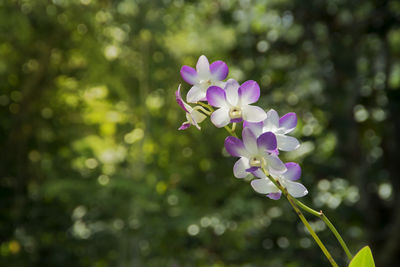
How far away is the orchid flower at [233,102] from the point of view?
0.42 m

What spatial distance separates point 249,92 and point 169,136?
2071 mm

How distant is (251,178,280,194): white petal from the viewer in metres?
0.43

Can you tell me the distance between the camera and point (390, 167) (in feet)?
9.30

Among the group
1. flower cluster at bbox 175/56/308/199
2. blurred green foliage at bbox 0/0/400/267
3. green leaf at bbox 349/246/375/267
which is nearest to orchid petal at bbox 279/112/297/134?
flower cluster at bbox 175/56/308/199

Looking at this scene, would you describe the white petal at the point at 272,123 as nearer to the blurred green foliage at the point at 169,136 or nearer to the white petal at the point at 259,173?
the white petal at the point at 259,173

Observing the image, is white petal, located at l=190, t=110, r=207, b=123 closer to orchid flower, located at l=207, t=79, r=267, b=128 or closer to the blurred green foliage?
orchid flower, located at l=207, t=79, r=267, b=128

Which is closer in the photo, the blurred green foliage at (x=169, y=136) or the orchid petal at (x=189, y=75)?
the orchid petal at (x=189, y=75)

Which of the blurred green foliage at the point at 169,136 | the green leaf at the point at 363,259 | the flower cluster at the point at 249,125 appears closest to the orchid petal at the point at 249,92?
the flower cluster at the point at 249,125

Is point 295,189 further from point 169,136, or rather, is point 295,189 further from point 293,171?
point 169,136

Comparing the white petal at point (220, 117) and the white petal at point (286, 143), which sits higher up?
the white petal at point (220, 117)

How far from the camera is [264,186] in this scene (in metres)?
0.43

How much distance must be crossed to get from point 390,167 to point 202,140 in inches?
45.5

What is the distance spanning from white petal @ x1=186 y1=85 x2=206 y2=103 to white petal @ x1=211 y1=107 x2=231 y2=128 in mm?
41

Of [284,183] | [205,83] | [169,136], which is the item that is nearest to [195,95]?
[205,83]
